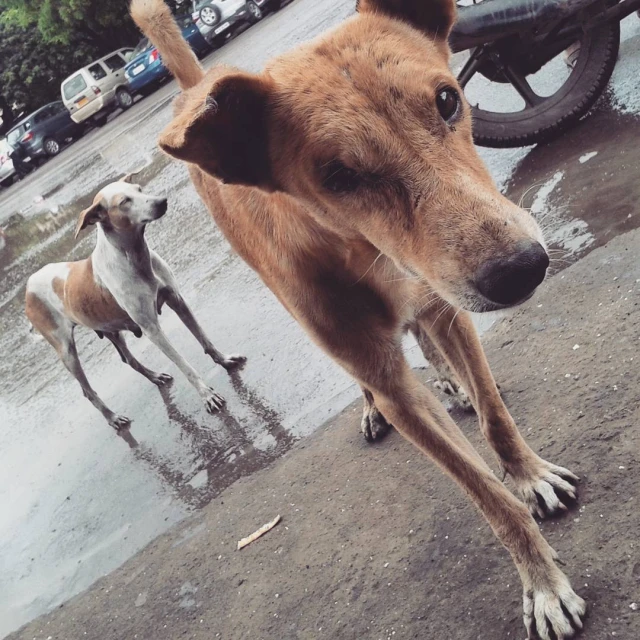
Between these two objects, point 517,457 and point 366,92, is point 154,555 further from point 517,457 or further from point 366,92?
point 366,92

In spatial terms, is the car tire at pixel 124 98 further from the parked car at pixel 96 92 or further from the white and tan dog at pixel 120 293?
the white and tan dog at pixel 120 293

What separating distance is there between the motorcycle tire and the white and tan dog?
2.62 meters

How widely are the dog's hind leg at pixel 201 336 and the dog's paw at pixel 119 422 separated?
2.97 feet

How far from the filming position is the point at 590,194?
4473 mm

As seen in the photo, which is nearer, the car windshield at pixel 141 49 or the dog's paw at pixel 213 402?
the dog's paw at pixel 213 402

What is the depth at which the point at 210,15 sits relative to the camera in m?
23.1

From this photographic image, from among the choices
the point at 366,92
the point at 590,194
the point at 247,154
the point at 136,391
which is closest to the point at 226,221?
the point at 247,154

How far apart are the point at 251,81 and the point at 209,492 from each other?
2.96 meters

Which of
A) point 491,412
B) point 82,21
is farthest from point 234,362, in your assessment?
point 82,21

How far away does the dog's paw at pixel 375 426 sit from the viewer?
3.74 metres

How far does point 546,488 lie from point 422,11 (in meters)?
1.87

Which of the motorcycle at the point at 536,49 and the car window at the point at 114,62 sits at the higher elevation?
the car window at the point at 114,62

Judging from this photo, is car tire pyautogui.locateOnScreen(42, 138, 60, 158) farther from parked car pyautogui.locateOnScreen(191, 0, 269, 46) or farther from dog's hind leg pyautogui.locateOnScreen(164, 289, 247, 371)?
dog's hind leg pyautogui.locateOnScreen(164, 289, 247, 371)

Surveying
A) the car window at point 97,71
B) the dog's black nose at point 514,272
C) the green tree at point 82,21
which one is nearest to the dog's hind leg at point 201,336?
the dog's black nose at point 514,272
